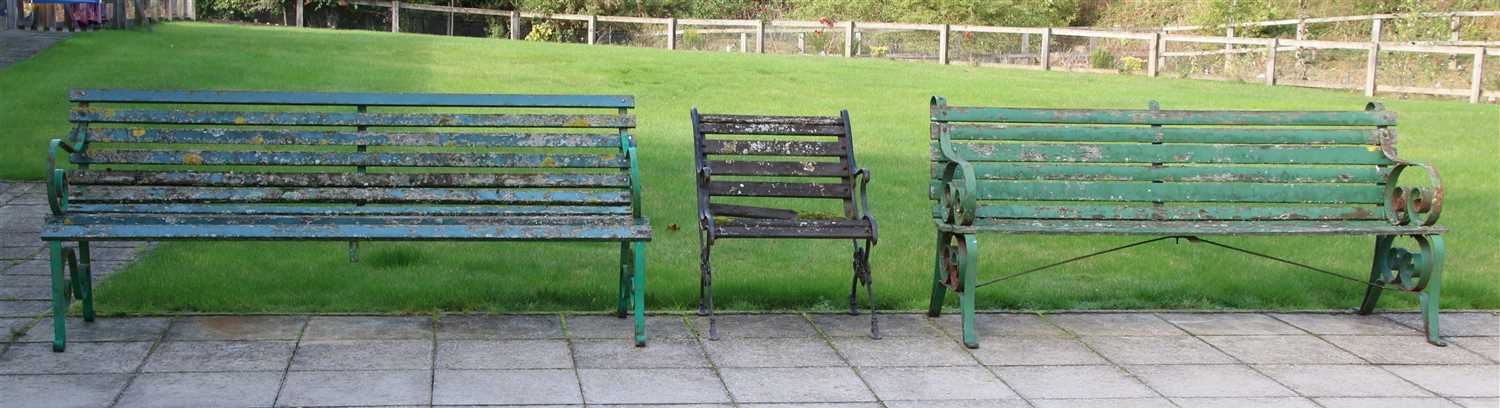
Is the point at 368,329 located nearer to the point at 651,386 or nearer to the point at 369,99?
the point at 369,99

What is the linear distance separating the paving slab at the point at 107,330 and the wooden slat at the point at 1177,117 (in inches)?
128

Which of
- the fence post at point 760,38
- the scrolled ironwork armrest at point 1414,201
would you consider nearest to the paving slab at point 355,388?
the scrolled ironwork armrest at point 1414,201

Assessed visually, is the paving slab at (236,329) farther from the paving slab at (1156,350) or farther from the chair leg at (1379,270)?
the chair leg at (1379,270)

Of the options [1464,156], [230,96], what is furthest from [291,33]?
[230,96]

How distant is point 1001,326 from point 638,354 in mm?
1615

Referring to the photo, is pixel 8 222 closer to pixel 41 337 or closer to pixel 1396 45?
pixel 41 337

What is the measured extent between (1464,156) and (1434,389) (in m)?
9.70

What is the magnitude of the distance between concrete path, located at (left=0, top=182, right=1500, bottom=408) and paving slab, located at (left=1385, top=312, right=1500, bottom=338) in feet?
0.08

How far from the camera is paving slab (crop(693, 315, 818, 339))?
19.0 ft

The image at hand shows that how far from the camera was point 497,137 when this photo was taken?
6.04 m

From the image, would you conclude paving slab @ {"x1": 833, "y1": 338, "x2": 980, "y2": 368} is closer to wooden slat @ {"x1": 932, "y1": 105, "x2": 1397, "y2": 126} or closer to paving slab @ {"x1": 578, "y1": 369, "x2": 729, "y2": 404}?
paving slab @ {"x1": 578, "y1": 369, "x2": 729, "y2": 404}

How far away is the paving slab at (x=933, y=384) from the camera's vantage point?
4.94 meters

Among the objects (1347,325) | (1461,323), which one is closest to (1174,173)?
(1347,325)

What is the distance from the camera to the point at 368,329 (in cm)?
571
